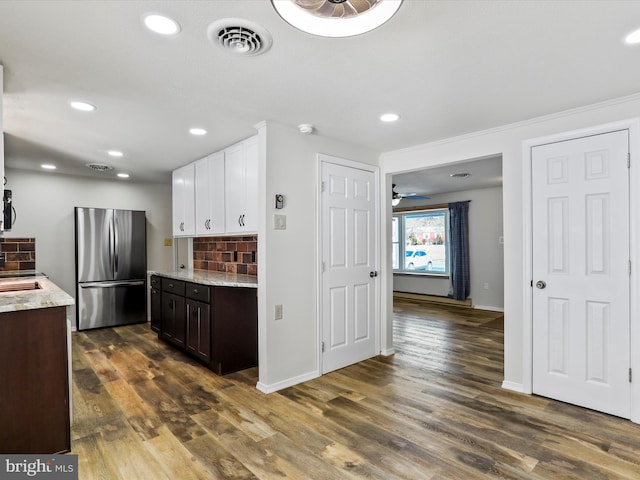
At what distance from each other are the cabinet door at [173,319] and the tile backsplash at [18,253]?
2254 millimetres

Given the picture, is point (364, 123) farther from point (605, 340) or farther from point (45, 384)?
point (45, 384)

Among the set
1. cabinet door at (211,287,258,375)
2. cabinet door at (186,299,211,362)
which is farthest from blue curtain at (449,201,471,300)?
cabinet door at (186,299,211,362)

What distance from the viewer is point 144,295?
5.53 metres

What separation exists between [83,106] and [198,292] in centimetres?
183

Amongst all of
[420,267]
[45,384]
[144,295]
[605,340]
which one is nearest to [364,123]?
[605,340]

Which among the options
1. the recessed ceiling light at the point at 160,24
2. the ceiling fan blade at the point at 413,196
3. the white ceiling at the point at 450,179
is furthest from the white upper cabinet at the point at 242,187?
the ceiling fan blade at the point at 413,196

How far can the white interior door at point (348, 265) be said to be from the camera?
340 centimetres

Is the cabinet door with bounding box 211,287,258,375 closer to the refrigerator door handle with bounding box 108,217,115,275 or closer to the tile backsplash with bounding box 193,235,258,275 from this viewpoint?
the tile backsplash with bounding box 193,235,258,275

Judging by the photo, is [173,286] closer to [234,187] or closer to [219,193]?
[219,193]

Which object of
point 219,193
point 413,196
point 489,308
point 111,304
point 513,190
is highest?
point 413,196

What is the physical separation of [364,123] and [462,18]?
1415 mm

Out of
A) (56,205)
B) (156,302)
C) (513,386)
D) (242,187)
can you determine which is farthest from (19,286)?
(513,386)

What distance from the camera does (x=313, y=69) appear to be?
202 cm

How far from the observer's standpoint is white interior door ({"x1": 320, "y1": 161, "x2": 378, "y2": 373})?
340 cm
